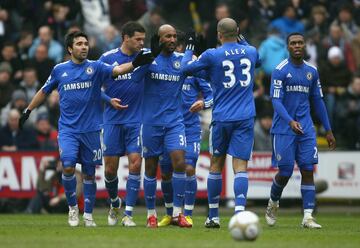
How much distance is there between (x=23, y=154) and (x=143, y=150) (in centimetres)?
750

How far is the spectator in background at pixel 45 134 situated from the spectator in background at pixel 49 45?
7.80 feet

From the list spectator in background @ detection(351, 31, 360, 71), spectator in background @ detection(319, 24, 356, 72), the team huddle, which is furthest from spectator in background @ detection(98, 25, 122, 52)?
the team huddle

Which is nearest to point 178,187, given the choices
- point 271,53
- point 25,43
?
point 271,53

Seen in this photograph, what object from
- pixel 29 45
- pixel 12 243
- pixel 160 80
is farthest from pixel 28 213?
pixel 12 243

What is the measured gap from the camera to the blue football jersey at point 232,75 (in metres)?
16.9

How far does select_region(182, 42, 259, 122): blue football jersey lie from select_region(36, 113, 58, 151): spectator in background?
858 centimetres

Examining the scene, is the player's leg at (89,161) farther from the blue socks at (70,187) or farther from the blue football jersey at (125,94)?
the blue football jersey at (125,94)

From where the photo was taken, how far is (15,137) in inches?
990

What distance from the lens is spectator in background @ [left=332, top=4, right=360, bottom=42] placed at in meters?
28.2

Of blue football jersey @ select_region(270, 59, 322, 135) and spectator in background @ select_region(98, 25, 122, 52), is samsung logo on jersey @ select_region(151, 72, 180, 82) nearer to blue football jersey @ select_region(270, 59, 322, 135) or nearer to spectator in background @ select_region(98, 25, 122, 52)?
blue football jersey @ select_region(270, 59, 322, 135)

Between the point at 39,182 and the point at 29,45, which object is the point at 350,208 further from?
the point at 29,45

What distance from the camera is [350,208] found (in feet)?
82.2

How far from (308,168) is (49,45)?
10979mm

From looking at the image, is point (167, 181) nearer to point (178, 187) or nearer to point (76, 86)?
point (178, 187)
